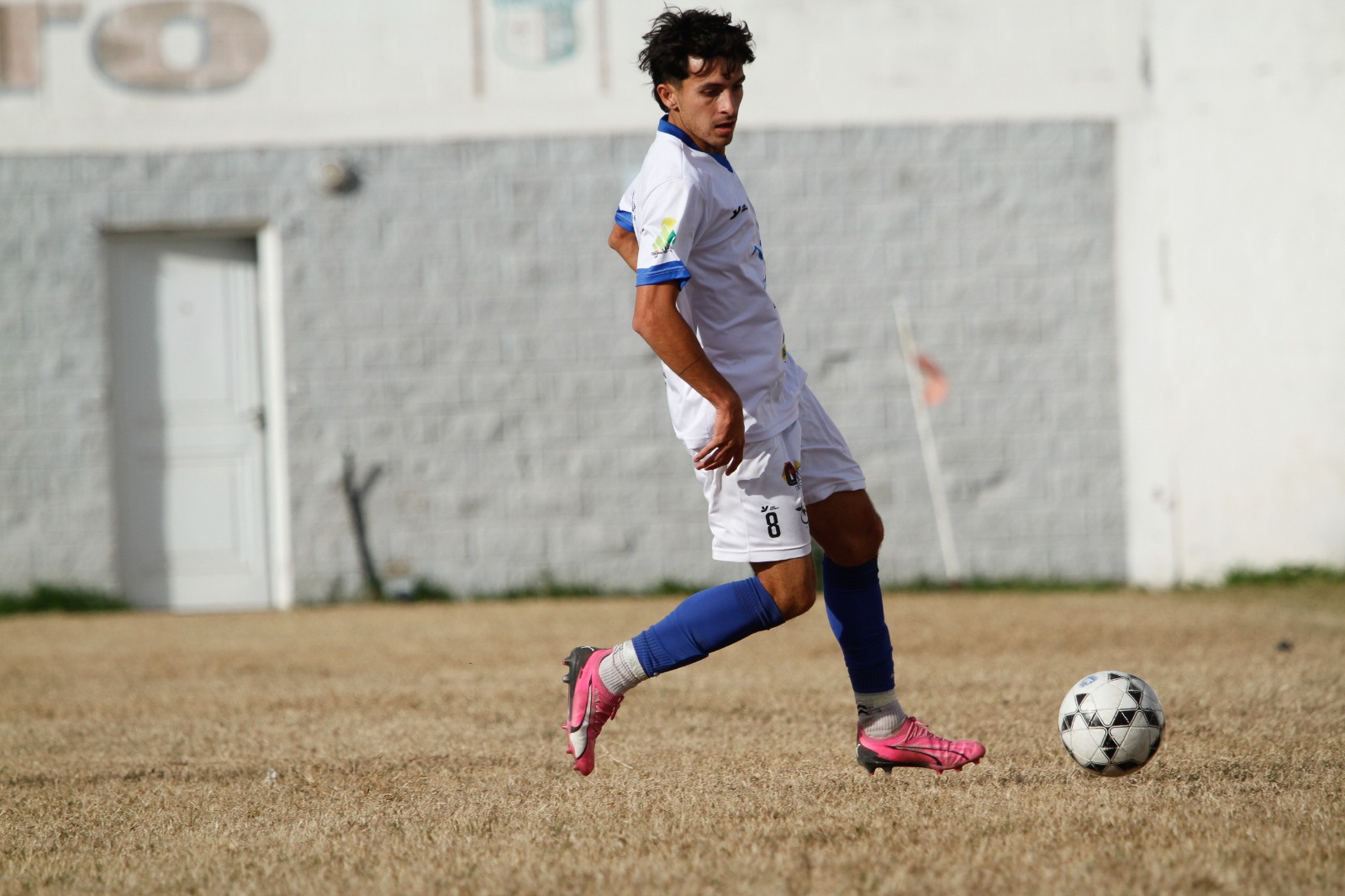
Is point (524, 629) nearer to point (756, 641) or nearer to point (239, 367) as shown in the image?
point (756, 641)

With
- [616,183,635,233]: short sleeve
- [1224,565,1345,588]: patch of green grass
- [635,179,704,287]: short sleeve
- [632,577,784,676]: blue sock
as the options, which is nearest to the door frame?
[1224,565,1345,588]: patch of green grass

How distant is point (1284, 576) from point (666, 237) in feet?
25.6

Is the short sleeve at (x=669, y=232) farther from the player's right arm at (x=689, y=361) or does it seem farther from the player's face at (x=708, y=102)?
the player's face at (x=708, y=102)

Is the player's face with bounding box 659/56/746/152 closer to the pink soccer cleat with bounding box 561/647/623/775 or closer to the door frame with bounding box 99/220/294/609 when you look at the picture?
the pink soccer cleat with bounding box 561/647/623/775

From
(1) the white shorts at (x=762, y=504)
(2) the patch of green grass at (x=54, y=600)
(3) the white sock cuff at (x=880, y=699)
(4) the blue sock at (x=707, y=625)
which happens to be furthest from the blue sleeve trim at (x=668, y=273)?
(2) the patch of green grass at (x=54, y=600)

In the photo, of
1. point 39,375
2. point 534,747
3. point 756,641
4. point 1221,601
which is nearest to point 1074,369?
point 1221,601

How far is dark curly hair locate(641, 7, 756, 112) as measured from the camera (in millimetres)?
3457

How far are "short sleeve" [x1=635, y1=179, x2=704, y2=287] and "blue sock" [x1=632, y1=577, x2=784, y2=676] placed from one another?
811mm

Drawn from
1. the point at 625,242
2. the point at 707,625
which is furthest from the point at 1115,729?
the point at 625,242

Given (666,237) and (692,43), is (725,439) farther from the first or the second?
(692,43)

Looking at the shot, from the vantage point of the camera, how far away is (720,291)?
354cm

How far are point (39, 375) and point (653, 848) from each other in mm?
8529

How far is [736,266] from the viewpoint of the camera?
3514mm

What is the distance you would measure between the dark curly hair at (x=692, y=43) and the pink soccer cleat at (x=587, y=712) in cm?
148
